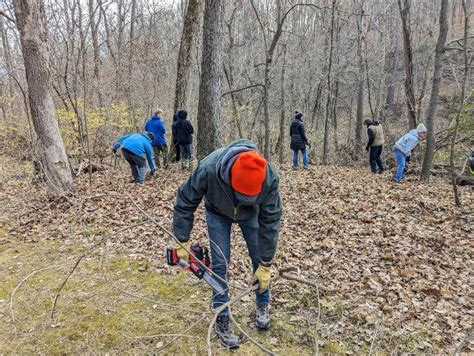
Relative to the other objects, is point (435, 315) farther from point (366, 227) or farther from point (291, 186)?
point (291, 186)

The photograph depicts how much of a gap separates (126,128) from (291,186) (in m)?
7.94

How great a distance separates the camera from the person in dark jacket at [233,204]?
260 centimetres

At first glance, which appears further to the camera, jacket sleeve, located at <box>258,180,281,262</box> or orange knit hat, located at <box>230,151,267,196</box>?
jacket sleeve, located at <box>258,180,281,262</box>

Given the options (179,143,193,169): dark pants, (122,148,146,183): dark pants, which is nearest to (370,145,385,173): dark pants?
(179,143,193,169): dark pants

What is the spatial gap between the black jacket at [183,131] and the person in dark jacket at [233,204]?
607 centimetres

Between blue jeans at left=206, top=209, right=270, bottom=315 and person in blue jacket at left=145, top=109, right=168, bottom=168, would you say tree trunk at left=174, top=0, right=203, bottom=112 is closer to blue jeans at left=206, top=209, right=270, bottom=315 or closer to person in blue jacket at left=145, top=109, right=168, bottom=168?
person in blue jacket at left=145, top=109, right=168, bottom=168

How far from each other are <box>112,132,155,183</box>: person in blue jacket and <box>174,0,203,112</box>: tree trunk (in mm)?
2374

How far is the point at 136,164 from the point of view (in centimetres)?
798

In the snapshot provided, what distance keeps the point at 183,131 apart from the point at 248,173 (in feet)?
22.0

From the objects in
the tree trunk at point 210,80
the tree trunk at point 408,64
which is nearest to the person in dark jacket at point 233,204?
the tree trunk at point 210,80

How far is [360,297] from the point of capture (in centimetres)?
409

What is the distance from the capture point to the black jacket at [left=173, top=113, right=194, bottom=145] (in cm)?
895

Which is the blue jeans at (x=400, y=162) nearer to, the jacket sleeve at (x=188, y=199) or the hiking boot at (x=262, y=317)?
the hiking boot at (x=262, y=317)

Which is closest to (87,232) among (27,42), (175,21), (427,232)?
(27,42)
